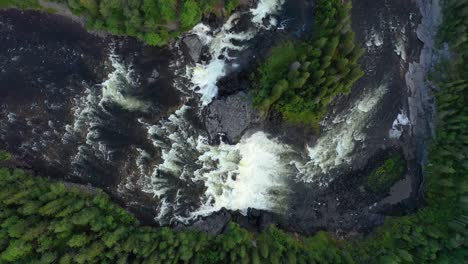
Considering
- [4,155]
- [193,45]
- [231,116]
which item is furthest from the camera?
[193,45]

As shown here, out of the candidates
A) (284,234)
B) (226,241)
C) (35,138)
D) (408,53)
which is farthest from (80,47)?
(408,53)

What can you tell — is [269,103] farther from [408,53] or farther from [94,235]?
[94,235]

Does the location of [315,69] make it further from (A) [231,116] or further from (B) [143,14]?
(B) [143,14]

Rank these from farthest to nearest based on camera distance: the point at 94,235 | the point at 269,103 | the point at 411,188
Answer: the point at 411,188, the point at 269,103, the point at 94,235

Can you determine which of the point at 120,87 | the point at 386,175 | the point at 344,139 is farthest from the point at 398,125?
the point at 120,87

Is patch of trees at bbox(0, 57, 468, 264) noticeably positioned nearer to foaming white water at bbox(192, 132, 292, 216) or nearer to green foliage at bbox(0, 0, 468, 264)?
green foliage at bbox(0, 0, 468, 264)

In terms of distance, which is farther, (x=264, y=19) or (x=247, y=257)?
(x=264, y=19)

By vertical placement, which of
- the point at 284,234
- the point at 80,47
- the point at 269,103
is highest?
the point at 80,47
